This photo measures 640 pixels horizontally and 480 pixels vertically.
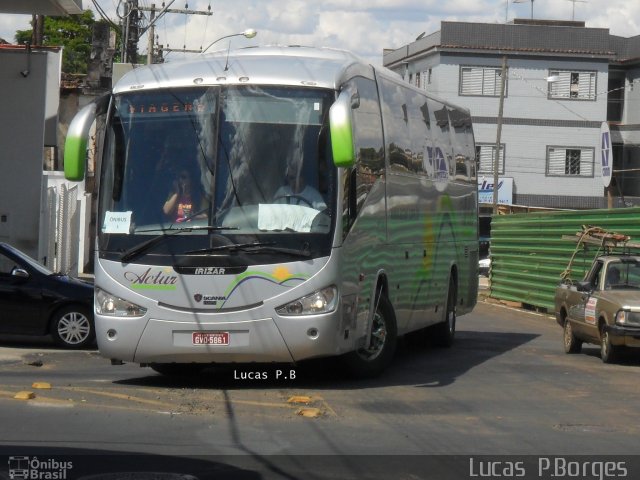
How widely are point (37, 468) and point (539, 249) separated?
77.8ft

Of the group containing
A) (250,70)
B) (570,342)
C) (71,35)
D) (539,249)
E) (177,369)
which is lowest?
(177,369)

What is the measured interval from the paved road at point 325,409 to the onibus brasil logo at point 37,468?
0.45m

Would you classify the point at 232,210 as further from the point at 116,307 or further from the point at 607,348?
the point at 607,348

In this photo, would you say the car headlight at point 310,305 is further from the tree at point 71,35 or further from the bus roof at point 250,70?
the tree at point 71,35

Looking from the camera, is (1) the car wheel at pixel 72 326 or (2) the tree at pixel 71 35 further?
(2) the tree at pixel 71 35

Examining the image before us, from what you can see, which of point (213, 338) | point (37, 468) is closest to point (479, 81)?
point (213, 338)

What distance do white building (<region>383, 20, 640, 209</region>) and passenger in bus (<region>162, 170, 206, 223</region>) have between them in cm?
4629

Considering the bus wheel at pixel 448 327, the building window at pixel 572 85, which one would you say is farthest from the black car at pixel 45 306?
the building window at pixel 572 85

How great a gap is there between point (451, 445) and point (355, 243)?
3.73 metres

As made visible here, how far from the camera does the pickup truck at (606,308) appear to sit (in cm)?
1550

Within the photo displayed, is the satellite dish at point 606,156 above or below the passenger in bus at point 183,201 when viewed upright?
above

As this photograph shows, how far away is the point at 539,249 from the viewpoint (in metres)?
30.2

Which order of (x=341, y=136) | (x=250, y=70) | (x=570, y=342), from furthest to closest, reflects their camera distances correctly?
(x=570, y=342) → (x=250, y=70) → (x=341, y=136)

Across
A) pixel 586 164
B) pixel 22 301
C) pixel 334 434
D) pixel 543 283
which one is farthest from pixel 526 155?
pixel 334 434
